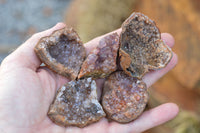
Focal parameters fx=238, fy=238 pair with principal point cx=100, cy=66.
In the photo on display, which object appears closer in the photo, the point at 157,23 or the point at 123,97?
the point at 123,97

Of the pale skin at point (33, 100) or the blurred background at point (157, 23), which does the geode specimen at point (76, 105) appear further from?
the blurred background at point (157, 23)

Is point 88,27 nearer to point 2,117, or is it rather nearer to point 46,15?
point 46,15

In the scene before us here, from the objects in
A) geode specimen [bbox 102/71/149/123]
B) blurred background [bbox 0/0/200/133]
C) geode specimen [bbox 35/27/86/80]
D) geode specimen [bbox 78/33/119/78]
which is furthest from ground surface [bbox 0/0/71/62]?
geode specimen [bbox 102/71/149/123]

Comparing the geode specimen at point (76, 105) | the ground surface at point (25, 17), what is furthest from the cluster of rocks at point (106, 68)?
the ground surface at point (25, 17)

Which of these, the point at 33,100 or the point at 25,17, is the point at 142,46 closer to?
the point at 33,100

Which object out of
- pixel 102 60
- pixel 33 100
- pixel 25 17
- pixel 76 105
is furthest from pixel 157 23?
pixel 25 17

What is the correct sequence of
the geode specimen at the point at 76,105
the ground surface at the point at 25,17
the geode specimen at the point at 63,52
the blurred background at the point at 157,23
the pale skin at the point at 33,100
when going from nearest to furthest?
the pale skin at the point at 33,100 < the geode specimen at the point at 76,105 < the geode specimen at the point at 63,52 < the blurred background at the point at 157,23 < the ground surface at the point at 25,17
